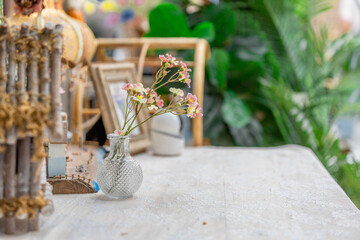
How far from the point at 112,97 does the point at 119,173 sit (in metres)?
0.59

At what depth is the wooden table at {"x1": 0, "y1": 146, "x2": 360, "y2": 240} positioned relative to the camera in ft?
2.62

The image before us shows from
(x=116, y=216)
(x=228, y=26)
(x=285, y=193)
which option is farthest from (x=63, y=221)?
(x=228, y=26)

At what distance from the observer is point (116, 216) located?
0.88m

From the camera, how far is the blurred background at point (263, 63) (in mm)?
2545

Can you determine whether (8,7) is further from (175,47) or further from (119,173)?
(175,47)

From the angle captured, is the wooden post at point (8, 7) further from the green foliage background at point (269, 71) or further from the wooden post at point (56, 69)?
the green foliage background at point (269, 71)

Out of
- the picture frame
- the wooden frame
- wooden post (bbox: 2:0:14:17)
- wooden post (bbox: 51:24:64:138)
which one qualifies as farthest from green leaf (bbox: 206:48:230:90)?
wooden post (bbox: 51:24:64:138)

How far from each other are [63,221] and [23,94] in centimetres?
27

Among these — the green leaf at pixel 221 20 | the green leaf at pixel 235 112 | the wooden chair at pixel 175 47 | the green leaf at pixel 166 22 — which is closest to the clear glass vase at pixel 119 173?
the wooden chair at pixel 175 47

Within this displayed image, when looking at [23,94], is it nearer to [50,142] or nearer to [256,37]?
[50,142]

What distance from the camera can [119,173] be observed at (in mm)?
991

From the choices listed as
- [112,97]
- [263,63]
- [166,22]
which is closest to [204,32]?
[166,22]

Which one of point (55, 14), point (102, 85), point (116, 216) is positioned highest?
point (55, 14)

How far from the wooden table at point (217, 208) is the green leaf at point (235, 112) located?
1.09m
